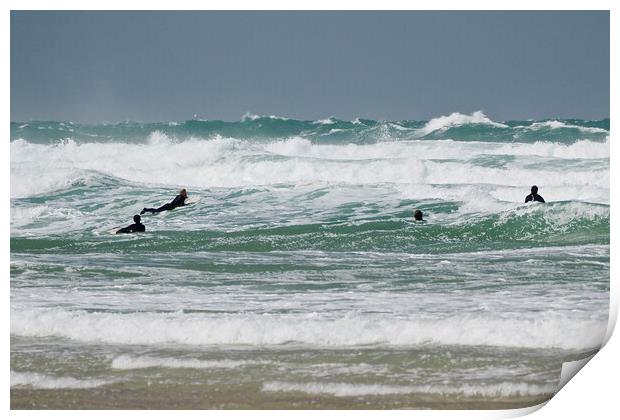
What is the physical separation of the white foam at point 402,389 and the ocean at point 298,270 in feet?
0.04

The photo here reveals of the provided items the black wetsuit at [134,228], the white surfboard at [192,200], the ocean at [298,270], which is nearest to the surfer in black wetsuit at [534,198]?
the ocean at [298,270]

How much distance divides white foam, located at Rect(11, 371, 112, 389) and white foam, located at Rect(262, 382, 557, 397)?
0.99 m

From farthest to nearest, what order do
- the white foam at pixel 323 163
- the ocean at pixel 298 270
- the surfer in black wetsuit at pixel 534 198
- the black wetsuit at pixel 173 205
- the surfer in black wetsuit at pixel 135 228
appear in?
the white foam at pixel 323 163 < the surfer in black wetsuit at pixel 534 198 < the black wetsuit at pixel 173 205 < the surfer in black wetsuit at pixel 135 228 < the ocean at pixel 298 270

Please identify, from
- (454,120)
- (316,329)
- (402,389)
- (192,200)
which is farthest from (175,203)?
(402,389)

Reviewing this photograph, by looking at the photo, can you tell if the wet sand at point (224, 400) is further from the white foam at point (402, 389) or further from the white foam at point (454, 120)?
the white foam at point (454, 120)

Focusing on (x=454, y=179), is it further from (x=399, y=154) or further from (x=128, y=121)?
(x=128, y=121)

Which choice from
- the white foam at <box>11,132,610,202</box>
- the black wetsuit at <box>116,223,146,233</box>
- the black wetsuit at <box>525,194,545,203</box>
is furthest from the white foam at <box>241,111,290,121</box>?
the black wetsuit at <box>525,194,545,203</box>

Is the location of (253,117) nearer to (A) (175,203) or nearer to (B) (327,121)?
(B) (327,121)

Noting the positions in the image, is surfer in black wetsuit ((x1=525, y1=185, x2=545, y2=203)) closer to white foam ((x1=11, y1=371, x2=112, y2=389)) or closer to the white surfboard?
the white surfboard

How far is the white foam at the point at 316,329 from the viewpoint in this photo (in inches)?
232

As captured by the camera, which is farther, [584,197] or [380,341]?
[584,197]

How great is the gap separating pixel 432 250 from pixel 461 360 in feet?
11.1
